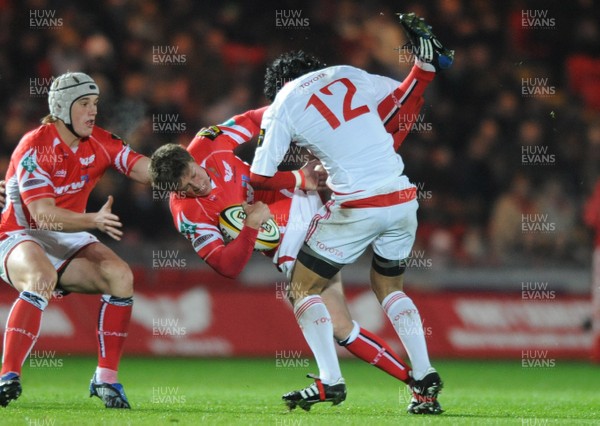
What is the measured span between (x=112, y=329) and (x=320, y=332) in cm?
139

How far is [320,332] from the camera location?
6.40 metres

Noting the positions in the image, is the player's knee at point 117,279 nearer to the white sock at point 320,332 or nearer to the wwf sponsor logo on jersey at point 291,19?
the white sock at point 320,332

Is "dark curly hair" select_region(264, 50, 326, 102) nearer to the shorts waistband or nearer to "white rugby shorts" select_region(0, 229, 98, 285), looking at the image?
the shorts waistband

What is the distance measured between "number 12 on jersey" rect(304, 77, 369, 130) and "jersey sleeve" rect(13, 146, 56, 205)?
170 centimetres

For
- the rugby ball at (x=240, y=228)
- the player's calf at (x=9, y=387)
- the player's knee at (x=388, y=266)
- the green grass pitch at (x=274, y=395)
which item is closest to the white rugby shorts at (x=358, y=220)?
the player's knee at (x=388, y=266)

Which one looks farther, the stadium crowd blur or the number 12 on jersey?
the stadium crowd blur

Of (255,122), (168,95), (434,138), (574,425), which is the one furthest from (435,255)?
(574,425)

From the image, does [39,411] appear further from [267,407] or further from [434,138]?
[434,138]

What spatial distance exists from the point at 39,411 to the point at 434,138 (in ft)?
26.1

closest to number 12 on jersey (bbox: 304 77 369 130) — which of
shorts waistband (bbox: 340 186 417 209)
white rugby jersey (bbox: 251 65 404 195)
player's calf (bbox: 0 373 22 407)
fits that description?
white rugby jersey (bbox: 251 65 404 195)

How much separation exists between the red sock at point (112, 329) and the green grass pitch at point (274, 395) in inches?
12.7

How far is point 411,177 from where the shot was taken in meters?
12.6

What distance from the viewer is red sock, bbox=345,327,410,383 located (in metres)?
6.60

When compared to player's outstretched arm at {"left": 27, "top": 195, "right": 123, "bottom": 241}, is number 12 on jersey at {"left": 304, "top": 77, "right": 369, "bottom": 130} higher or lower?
higher
